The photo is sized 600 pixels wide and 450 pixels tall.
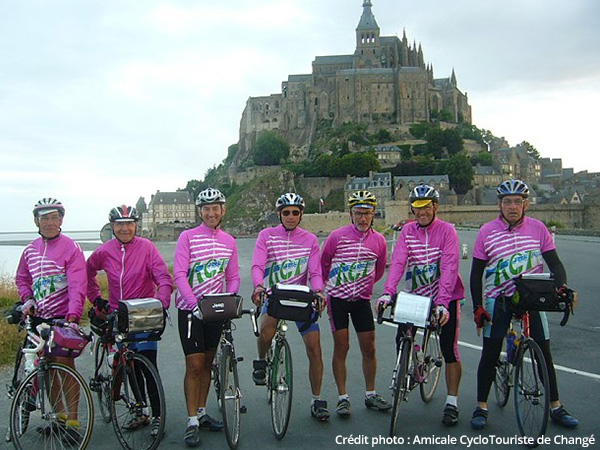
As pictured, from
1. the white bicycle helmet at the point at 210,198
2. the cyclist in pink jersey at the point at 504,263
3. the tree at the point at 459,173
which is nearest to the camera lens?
the cyclist in pink jersey at the point at 504,263

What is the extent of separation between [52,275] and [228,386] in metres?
1.84

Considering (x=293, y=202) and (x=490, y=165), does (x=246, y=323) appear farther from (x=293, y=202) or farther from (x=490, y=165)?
(x=490, y=165)

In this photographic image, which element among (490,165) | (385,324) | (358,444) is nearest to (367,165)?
(490,165)

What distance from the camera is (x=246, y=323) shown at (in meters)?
10.9

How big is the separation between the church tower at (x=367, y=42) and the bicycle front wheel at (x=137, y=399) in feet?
382

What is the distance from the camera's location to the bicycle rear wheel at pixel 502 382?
220 inches

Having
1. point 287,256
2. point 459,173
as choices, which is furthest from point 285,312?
point 459,173

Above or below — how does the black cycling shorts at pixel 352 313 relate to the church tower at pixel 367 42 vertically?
below

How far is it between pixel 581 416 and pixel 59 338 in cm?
449

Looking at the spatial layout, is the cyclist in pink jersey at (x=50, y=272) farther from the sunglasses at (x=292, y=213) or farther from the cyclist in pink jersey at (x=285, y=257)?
the sunglasses at (x=292, y=213)

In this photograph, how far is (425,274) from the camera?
5.77 metres

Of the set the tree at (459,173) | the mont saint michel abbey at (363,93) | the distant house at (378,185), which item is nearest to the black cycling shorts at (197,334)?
the distant house at (378,185)

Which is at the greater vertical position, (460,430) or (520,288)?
(520,288)

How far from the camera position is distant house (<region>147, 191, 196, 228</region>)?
11100 cm
